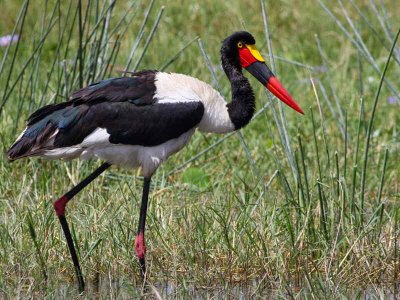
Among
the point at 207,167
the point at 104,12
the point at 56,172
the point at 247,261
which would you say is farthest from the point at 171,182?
the point at 247,261

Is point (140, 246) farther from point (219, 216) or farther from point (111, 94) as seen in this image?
point (111, 94)

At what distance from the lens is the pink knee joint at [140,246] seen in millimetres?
4730

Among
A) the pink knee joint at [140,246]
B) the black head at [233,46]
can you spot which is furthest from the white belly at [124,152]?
the black head at [233,46]

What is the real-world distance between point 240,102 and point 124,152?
62cm

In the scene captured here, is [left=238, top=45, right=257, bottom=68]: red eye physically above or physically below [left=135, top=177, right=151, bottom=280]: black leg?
above

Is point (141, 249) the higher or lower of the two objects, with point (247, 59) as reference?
lower

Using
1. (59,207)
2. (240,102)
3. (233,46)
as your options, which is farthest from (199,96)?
(59,207)

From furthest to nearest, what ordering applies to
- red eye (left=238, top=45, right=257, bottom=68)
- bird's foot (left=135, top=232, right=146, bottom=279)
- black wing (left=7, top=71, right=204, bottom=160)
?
1. red eye (left=238, top=45, right=257, bottom=68)
2. black wing (left=7, top=71, right=204, bottom=160)
3. bird's foot (left=135, top=232, right=146, bottom=279)

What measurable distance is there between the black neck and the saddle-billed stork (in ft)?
0.36

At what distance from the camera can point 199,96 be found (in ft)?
16.5

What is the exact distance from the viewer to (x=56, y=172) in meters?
5.77

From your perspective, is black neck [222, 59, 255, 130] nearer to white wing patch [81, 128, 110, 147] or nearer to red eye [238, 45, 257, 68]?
red eye [238, 45, 257, 68]

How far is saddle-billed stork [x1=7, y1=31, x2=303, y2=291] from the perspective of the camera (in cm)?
481

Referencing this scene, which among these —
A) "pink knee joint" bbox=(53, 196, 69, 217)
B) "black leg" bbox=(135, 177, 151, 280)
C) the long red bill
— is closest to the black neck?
the long red bill
